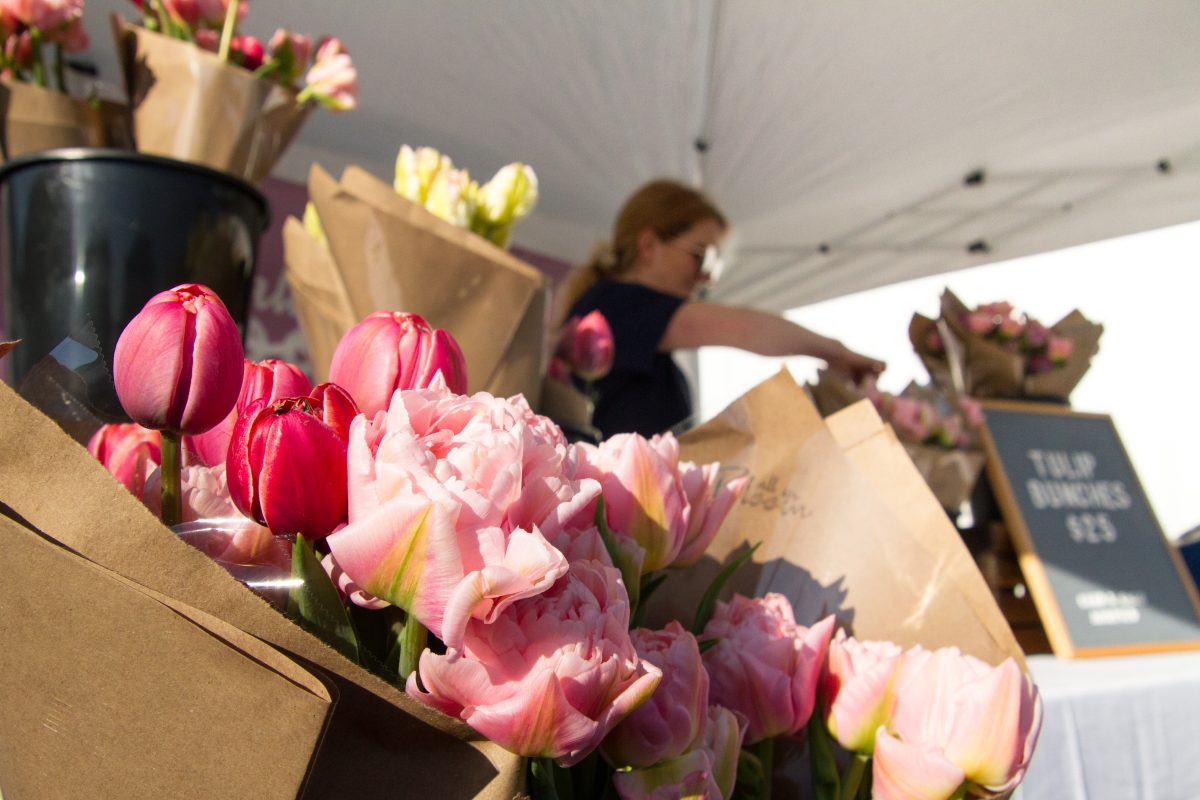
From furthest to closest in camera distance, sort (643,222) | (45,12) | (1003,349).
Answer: (643,222) → (1003,349) → (45,12)

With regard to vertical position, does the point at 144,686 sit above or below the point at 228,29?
below

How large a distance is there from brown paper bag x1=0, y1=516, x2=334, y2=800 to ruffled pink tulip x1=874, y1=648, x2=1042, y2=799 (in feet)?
0.61

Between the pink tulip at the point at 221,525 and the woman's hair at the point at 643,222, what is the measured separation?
1337 mm

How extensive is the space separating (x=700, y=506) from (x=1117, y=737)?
1.64 feet

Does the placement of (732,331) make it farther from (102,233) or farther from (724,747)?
(724,747)

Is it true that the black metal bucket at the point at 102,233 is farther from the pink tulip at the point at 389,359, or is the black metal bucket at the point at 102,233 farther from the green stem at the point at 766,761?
the green stem at the point at 766,761

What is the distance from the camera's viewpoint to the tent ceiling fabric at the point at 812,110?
7.80 ft

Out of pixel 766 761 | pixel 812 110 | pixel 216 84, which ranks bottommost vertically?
pixel 766 761

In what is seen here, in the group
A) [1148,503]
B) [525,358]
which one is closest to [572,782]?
[525,358]

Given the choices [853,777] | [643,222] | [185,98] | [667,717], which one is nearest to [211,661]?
[667,717]

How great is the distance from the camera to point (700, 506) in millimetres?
300

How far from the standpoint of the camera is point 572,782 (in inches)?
10.7

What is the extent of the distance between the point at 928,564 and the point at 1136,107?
2847 mm

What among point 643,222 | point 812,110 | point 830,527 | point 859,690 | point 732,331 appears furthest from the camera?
point 812,110
